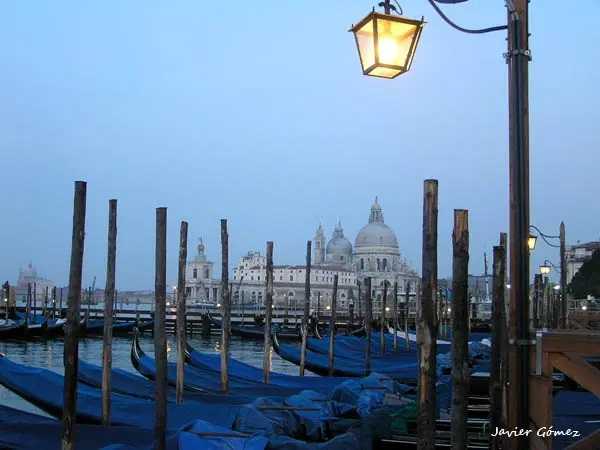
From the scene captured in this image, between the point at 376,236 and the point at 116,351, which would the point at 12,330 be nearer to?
the point at 116,351

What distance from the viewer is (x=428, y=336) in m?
3.88

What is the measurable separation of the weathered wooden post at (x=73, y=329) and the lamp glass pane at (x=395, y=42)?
3424 millimetres

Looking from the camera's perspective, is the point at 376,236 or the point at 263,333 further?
the point at 376,236

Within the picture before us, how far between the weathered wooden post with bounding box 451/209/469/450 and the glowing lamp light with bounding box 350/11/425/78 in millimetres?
1302

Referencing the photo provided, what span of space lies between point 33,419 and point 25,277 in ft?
427

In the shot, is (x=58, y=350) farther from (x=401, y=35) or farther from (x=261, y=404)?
(x=401, y=35)

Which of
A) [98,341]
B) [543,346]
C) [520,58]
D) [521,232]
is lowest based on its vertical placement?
[98,341]

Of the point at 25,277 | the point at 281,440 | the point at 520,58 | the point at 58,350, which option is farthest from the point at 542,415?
the point at 25,277

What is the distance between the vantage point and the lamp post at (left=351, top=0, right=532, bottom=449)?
228 cm

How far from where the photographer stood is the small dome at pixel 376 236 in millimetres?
87062

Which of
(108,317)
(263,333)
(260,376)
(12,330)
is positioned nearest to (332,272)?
(263,333)

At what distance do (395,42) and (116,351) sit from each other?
67.7 feet

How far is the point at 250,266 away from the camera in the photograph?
301ft

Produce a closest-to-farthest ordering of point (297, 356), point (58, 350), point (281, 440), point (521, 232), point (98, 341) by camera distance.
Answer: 1. point (521, 232)
2. point (281, 440)
3. point (297, 356)
4. point (58, 350)
5. point (98, 341)
